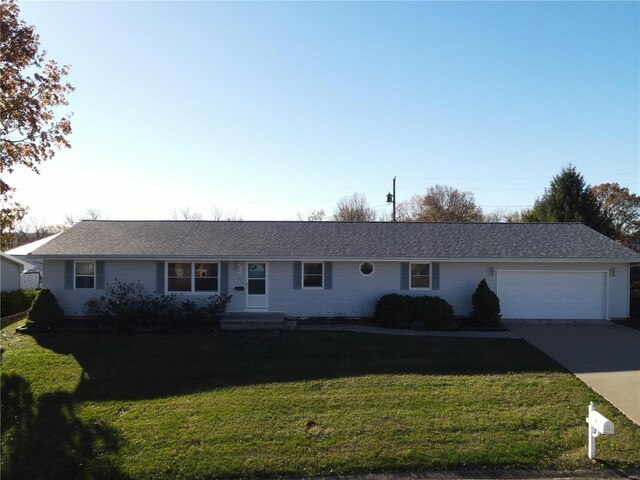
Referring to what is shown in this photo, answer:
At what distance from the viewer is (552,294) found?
16.2 meters

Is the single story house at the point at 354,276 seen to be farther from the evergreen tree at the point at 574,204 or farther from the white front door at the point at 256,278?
the evergreen tree at the point at 574,204

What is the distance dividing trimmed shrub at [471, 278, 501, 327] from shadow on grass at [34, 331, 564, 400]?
2106mm

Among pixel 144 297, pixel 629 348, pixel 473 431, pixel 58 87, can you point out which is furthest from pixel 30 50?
pixel 629 348

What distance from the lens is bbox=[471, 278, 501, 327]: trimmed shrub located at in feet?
48.9

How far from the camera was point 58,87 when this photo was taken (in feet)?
51.5

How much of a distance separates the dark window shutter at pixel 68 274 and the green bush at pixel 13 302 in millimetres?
6746

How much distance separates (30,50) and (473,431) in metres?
16.8

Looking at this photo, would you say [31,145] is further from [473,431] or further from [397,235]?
[473,431]

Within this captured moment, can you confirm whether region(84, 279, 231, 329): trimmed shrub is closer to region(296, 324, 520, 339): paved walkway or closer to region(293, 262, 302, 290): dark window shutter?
region(293, 262, 302, 290): dark window shutter

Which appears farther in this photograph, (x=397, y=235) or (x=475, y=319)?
(x=397, y=235)

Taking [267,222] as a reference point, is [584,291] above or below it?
below

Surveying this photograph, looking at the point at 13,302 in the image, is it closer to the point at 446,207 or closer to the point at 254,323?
the point at 254,323

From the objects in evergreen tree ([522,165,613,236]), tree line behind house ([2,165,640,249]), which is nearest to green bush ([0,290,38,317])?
tree line behind house ([2,165,640,249])

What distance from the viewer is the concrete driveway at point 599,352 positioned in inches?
347
